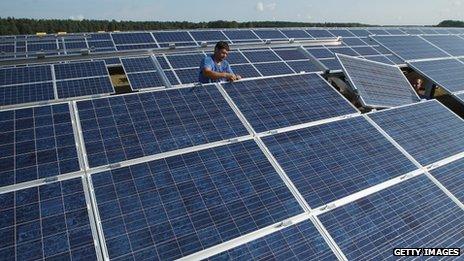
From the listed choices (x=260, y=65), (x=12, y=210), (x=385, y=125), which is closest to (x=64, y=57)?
(x=12, y=210)

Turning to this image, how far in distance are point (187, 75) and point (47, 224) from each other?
15.5 metres

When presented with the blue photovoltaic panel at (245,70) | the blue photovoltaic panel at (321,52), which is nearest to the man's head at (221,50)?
the blue photovoltaic panel at (245,70)

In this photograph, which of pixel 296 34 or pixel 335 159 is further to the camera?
pixel 296 34

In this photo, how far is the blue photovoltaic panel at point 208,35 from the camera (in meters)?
28.3

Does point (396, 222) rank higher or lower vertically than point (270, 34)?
higher

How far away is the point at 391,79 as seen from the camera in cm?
1248

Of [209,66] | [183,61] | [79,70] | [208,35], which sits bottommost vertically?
[208,35]

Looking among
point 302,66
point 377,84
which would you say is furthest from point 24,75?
point 377,84

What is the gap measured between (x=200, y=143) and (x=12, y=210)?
323cm

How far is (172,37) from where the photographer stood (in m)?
28.8

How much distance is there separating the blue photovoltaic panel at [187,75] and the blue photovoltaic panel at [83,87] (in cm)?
366

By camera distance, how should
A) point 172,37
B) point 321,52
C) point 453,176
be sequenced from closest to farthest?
1. point 453,176
2. point 321,52
3. point 172,37

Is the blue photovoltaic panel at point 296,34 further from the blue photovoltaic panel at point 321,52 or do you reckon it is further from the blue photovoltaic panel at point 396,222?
the blue photovoltaic panel at point 396,222

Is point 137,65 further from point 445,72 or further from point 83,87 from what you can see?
point 445,72
